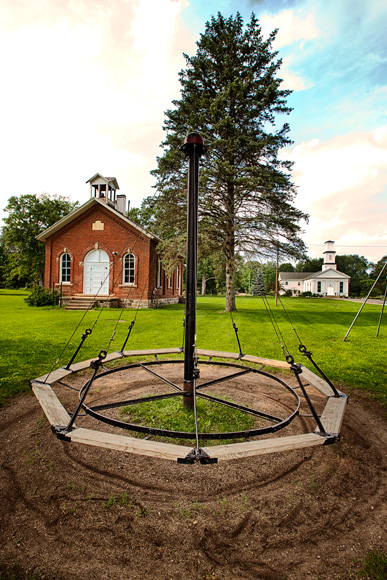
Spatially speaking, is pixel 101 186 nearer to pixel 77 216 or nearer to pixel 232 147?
pixel 77 216

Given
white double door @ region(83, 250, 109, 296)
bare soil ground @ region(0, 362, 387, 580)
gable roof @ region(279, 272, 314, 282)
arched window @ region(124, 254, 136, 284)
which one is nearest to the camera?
bare soil ground @ region(0, 362, 387, 580)

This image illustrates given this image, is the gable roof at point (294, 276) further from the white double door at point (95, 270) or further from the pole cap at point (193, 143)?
the pole cap at point (193, 143)

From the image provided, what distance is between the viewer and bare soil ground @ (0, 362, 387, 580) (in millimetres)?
2150

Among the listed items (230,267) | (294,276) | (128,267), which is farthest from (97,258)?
(294,276)

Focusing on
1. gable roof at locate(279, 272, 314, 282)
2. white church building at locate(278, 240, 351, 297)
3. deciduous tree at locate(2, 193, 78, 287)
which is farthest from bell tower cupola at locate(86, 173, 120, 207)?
gable roof at locate(279, 272, 314, 282)

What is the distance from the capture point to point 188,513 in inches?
103

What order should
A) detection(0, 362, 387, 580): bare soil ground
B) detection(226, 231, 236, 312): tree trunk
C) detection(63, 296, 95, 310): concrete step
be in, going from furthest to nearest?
1. detection(63, 296, 95, 310): concrete step
2. detection(226, 231, 236, 312): tree trunk
3. detection(0, 362, 387, 580): bare soil ground

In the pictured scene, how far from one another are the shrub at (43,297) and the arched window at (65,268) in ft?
4.03

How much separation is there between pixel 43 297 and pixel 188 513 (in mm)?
22547

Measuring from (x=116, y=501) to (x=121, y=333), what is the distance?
863 centimetres

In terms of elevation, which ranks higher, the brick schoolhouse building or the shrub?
the brick schoolhouse building

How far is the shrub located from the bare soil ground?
2035cm

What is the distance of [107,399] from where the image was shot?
5.15m

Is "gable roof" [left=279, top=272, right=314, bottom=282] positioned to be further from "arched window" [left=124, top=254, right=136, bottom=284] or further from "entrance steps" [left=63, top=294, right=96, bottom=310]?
"entrance steps" [left=63, top=294, right=96, bottom=310]
